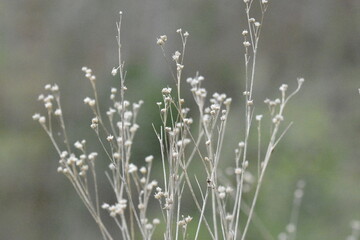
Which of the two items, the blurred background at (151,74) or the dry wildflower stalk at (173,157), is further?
the blurred background at (151,74)

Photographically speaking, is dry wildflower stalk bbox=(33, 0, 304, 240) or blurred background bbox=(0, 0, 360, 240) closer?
dry wildflower stalk bbox=(33, 0, 304, 240)

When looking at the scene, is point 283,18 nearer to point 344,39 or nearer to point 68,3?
point 344,39

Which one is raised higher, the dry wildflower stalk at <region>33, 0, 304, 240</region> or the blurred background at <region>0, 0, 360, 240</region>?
the blurred background at <region>0, 0, 360, 240</region>

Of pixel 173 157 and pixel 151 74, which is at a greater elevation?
pixel 151 74

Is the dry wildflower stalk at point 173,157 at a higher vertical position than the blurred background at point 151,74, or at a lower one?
lower

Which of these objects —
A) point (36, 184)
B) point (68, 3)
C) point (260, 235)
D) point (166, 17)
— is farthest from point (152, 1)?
point (260, 235)

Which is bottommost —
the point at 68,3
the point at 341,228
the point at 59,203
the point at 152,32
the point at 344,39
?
the point at 341,228

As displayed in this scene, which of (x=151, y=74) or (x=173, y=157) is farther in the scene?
(x=151, y=74)

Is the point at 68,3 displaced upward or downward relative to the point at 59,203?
upward
